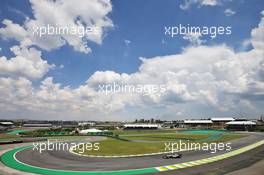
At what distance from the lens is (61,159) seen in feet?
146

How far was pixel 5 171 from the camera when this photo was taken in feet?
115

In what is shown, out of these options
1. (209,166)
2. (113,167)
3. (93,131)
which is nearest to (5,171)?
(113,167)

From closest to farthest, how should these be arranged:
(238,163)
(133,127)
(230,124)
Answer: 1. (238,163)
2. (230,124)
3. (133,127)

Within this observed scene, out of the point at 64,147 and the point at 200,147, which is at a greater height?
the point at 200,147

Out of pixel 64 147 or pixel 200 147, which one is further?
pixel 64 147

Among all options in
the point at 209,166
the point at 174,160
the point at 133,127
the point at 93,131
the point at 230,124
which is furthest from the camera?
the point at 133,127

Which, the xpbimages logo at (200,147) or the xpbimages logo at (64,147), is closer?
the xpbimages logo at (200,147)

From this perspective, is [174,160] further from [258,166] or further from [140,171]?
[258,166]

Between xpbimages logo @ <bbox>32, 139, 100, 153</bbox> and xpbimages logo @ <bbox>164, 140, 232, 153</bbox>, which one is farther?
xpbimages logo @ <bbox>32, 139, 100, 153</bbox>

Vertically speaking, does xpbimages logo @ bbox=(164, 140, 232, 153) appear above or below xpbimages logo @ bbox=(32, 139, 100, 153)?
above

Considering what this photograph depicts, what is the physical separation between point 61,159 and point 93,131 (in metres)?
74.6

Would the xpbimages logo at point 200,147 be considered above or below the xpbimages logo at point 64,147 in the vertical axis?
above

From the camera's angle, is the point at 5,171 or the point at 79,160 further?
the point at 79,160

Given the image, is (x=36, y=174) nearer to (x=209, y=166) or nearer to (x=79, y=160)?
(x=79, y=160)
